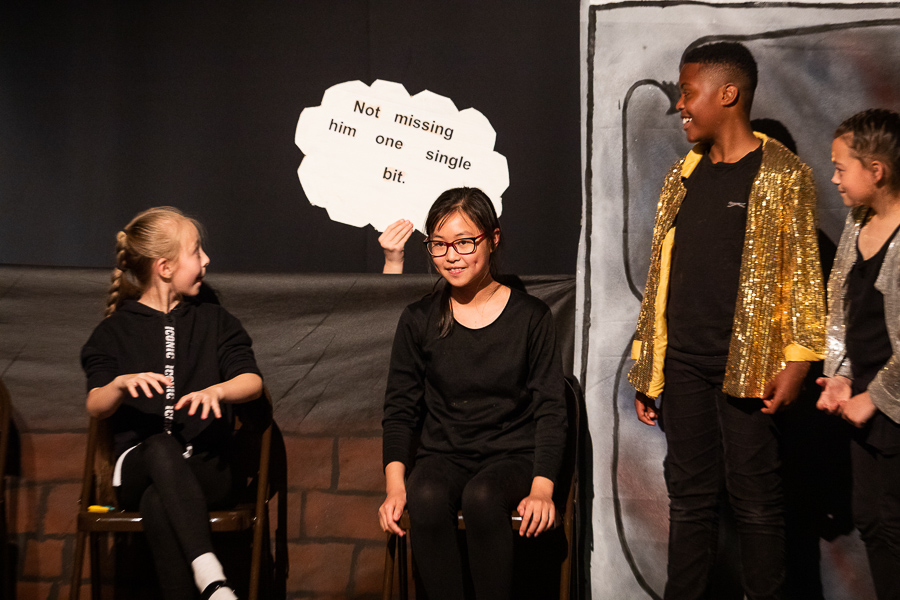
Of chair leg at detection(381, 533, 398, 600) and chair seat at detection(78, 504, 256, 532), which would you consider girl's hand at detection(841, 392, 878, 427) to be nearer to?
chair leg at detection(381, 533, 398, 600)

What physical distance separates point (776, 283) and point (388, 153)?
53.7 inches

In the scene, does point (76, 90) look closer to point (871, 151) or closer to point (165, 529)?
point (165, 529)

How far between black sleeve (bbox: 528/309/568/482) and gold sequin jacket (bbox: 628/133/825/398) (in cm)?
43

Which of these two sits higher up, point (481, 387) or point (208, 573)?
point (481, 387)

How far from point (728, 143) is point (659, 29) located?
25.4 inches

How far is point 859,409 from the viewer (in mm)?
1778

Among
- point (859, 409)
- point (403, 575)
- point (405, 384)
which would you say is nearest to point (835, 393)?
point (859, 409)

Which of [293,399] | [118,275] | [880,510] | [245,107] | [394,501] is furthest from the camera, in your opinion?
[245,107]

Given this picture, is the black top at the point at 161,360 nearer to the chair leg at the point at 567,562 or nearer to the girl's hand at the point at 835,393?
the chair leg at the point at 567,562

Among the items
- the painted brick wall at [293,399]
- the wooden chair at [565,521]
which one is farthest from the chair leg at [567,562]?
the painted brick wall at [293,399]

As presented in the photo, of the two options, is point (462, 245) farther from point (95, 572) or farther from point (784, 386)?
point (95, 572)

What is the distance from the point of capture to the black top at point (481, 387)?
199 centimetres

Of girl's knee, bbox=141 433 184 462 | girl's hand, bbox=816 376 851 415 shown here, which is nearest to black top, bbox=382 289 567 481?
girl's knee, bbox=141 433 184 462

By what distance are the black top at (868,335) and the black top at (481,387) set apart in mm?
748
